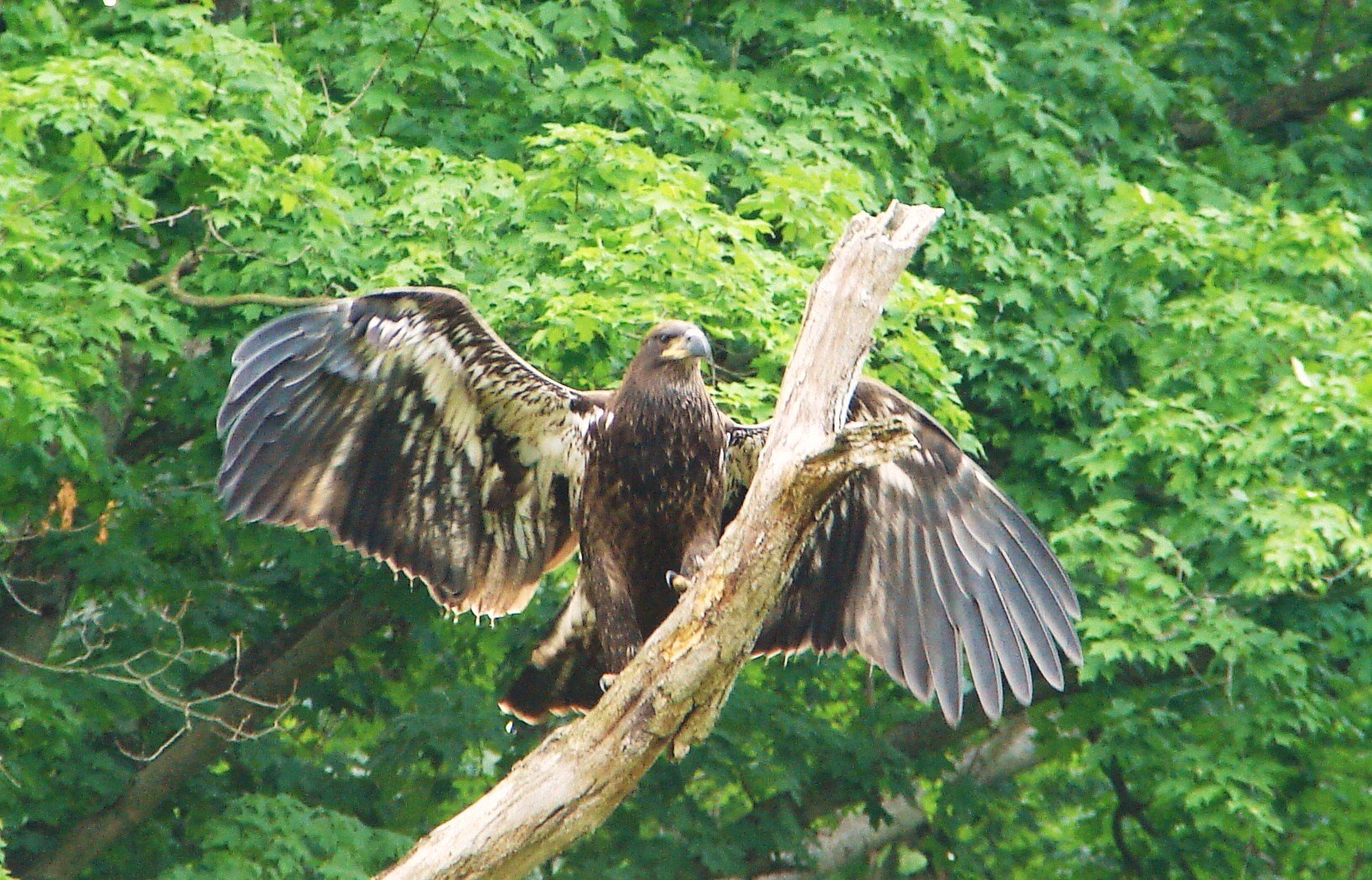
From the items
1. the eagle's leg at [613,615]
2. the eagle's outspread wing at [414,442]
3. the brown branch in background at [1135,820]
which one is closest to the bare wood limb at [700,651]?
the eagle's leg at [613,615]

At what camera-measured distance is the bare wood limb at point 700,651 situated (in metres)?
4.35

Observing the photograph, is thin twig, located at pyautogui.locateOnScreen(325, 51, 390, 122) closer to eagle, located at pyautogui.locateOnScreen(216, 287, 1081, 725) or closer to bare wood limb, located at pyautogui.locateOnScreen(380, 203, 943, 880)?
eagle, located at pyautogui.locateOnScreen(216, 287, 1081, 725)

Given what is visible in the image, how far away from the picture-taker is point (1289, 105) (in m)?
11.0

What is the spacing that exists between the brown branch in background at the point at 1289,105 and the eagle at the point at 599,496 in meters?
5.69

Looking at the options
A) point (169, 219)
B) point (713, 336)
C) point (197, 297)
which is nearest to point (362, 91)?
point (169, 219)

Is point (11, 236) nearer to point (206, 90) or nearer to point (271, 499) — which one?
point (206, 90)

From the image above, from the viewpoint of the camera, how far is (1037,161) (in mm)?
9398

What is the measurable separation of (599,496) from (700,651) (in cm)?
153

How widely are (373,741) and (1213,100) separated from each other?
6.21m

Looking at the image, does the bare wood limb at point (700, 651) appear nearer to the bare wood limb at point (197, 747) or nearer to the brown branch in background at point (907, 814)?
the bare wood limb at point (197, 747)

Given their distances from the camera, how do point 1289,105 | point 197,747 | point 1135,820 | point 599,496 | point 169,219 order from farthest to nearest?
point 1289,105 < point 1135,820 < point 197,747 < point 169,219 < point 599,496

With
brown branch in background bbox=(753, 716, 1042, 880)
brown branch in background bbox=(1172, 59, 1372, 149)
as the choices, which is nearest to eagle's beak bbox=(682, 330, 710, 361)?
brown branch in background bbox=(753, 716, 1042, 880)

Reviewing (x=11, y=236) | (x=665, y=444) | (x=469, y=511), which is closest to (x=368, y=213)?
(x=11, y=236)

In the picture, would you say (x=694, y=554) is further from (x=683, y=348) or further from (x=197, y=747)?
(x=197, y=747)
